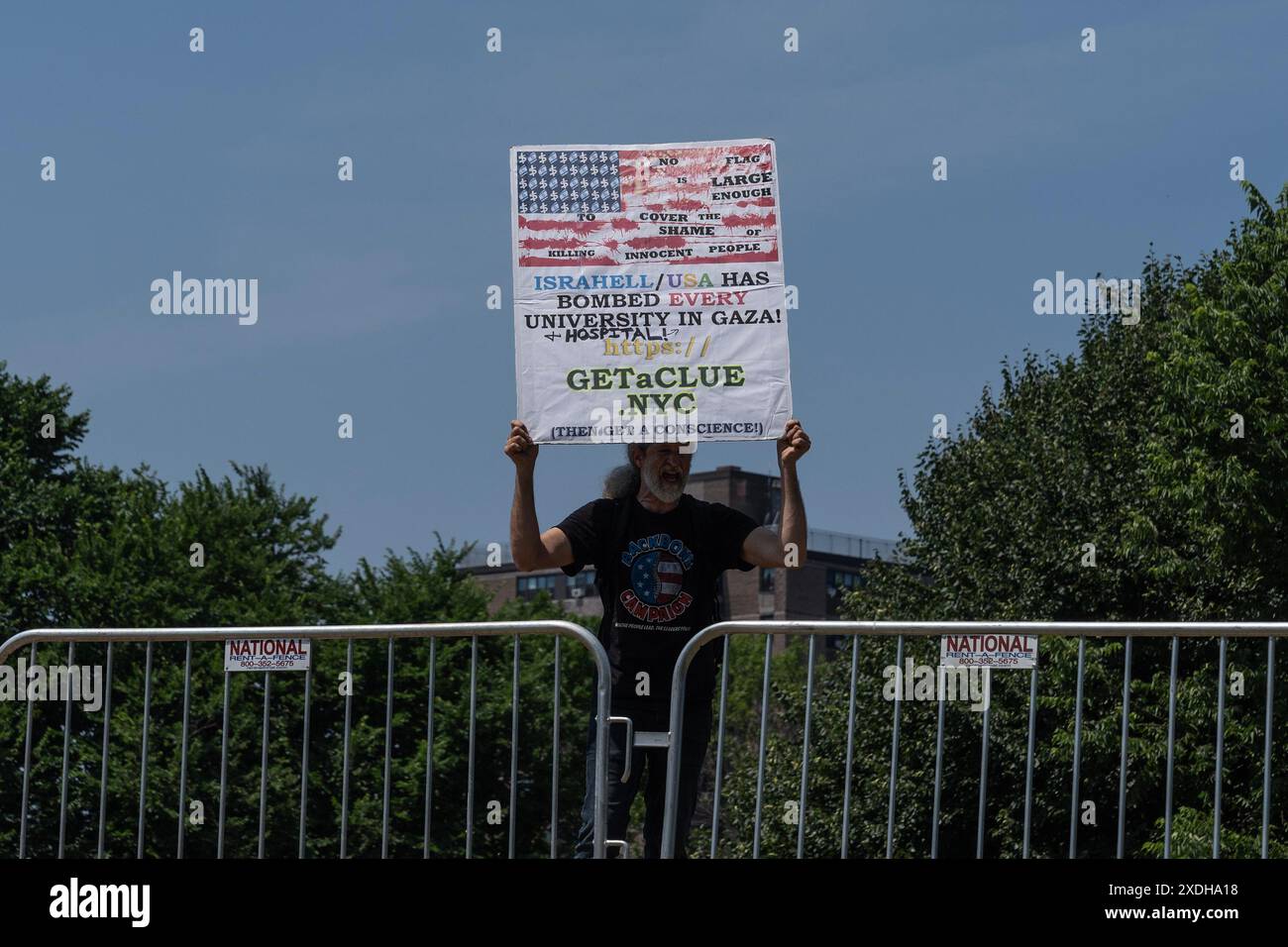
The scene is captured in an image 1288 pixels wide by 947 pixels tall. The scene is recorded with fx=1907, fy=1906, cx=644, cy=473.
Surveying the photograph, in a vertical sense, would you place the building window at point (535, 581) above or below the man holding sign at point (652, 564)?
below

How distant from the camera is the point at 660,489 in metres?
7.87

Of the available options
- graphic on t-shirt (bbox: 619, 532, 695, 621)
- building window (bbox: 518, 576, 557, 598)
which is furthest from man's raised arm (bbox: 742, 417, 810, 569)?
building window (bbox: 518, 576, 557, 598)

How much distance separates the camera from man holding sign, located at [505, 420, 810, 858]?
759cm

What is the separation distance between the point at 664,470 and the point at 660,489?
9cm

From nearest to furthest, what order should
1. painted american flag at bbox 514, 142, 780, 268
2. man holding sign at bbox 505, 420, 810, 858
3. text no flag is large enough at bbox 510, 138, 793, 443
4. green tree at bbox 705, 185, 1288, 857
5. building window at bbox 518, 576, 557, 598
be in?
1. man holding sign at bbox 505, 420, 810, 858
2. text no flag is large enough at bbox 510, 138, 793, 443
3. painted american flag at bbox 514, 142, 780, 268
4. green tree at bbox 705, 185, 1288, 857
5. building window at bbox 518, 576, 557, 598

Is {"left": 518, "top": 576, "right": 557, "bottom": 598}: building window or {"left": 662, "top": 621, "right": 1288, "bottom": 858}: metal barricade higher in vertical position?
{"left": 662, "top": 621, "right": 1288, "bottom": 858}: metal barricade

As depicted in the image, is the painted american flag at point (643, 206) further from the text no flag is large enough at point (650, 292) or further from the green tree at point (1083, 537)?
the green tree at point (1083, 537)

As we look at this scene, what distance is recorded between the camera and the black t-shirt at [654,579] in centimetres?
762

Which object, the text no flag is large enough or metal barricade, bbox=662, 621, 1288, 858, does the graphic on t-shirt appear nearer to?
metal barricade, bbox=662, 621, 1288, 858

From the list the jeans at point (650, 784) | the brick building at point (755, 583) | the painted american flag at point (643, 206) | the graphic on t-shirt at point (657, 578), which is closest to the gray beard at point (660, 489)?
the graphic on t-shirt at point (657, 578)

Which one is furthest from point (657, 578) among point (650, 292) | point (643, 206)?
point (643, 206)

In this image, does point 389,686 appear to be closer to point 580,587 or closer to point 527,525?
point 527,525

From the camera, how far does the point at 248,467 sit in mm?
46312
